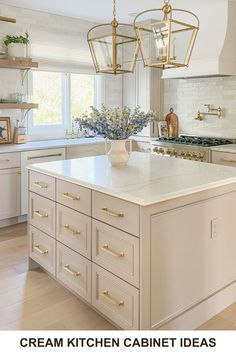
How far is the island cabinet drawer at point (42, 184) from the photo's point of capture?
288 centimetres

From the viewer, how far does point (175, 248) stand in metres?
2.22

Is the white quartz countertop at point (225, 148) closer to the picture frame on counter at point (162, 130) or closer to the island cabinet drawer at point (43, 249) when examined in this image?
the picture frame on counter at point (162, 130)

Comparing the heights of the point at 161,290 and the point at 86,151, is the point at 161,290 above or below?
below

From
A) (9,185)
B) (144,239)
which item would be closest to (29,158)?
(9,185)

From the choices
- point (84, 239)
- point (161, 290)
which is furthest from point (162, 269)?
point (84, 239)

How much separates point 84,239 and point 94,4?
3470 mm

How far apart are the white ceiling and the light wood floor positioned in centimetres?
328

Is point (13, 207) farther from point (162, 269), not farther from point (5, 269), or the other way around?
point (162, 269)

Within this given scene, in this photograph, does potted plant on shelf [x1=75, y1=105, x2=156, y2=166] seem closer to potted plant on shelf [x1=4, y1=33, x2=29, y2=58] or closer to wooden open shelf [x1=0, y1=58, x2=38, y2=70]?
wooden open shelf [x1=0, y1=58, x2=38, y2=70]

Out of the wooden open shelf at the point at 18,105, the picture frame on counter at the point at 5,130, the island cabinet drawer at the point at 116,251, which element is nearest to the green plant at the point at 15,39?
the wooden open shelf at the point at 18,105

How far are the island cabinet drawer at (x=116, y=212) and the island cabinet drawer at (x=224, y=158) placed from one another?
7.87 feet

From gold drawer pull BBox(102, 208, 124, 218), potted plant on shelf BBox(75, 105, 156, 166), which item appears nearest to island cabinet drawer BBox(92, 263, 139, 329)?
gold drawer pull BBox(102, 208, 124, 218)

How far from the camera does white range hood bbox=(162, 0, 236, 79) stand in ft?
14.9

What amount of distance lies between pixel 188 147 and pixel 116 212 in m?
2.75
